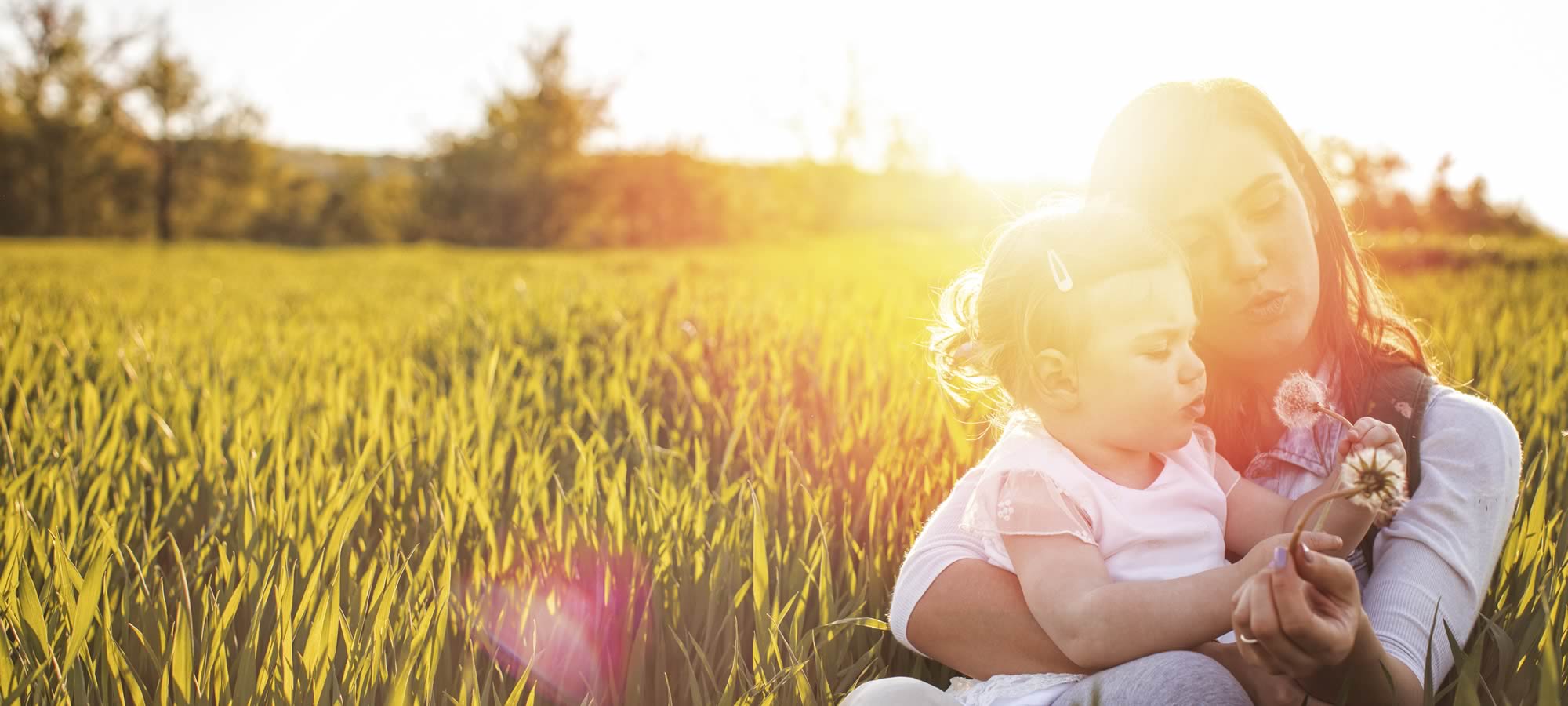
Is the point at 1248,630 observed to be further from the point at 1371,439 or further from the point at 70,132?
the point at 70,132

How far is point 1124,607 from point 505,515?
4.26 ft

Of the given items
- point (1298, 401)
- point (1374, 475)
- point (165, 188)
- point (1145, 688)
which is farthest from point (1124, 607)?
point (165, 188)

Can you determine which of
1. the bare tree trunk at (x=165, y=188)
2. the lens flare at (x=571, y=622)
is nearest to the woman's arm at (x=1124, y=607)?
the lens flare at (x=571, y=622)

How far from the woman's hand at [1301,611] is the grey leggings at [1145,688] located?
0.10 meters

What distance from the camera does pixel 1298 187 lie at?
4.80 feet

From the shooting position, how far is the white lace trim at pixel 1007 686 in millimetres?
1154

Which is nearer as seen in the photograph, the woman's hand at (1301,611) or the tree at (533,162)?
the woman's hand at (1301,611)

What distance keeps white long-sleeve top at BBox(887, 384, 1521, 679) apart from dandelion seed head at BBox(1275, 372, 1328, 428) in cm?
15

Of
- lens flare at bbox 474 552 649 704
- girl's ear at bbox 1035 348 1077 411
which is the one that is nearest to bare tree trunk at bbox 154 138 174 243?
lens flare at bbox 474 552 649 704

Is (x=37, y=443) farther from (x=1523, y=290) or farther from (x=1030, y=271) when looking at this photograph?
(x=1523, y=290)

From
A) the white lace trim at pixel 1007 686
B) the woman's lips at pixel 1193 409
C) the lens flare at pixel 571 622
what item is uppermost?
the woman's lips at pixel 1193 409

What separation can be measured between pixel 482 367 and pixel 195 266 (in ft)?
37.9

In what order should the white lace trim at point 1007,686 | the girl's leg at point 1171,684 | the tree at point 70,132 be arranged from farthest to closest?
the tree at point 70,132
the white lace trim at point 1007,686
the girl's leg at point 1171,684

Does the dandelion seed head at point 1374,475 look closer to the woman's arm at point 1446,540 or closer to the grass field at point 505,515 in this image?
the grass field at point 505,515
